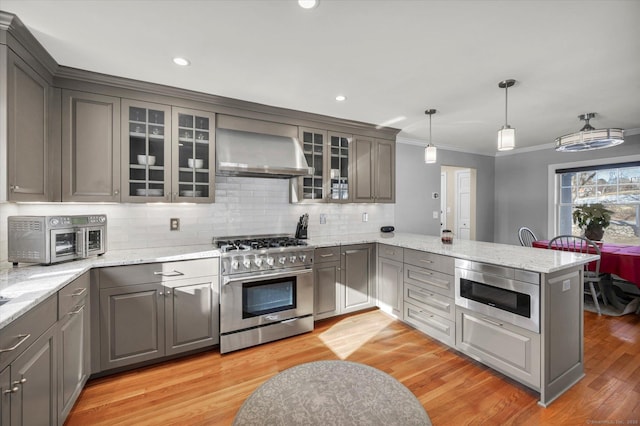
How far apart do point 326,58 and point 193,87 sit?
135cm

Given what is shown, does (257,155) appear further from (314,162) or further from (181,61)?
(181,61)

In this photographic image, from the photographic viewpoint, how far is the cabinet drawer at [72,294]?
5.46 ft

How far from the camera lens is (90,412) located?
191 centimetres

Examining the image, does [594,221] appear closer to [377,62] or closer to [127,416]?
[377,62]

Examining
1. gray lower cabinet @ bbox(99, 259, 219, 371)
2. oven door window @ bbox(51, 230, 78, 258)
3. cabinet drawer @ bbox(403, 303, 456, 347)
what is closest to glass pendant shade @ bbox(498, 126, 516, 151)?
cabinet drawer @ bbox(403, 303, 456, 347)

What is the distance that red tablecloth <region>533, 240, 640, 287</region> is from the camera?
3.28 meters

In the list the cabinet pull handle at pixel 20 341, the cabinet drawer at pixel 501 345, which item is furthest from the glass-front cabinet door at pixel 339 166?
the cabinet pull handle at pixel 20 341

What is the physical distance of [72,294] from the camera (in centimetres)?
182

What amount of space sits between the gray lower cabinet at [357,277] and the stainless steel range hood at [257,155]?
44.1 inches

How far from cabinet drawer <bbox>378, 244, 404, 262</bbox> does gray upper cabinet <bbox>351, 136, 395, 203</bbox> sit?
2.51ft

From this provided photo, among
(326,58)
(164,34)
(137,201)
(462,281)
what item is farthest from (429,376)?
(164,34)

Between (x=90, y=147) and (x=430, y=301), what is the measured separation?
342 centimetres

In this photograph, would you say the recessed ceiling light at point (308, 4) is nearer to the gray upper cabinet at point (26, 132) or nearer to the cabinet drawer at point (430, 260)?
the gray upper cabinet at point (26, 132)

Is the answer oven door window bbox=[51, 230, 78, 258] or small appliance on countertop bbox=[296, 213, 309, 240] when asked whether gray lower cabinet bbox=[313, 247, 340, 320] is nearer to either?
small appliance on countertop bbox=[296, 213, 309, 240]
